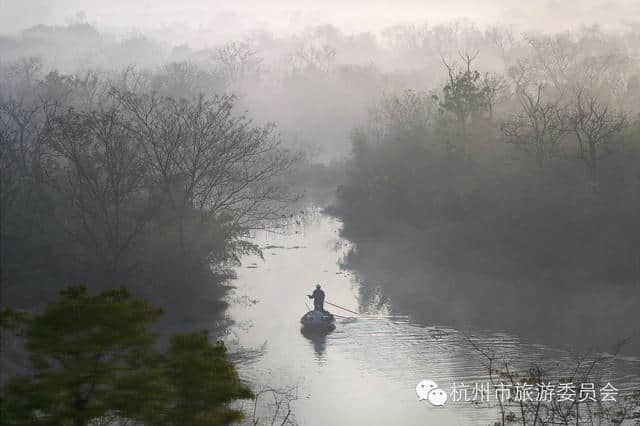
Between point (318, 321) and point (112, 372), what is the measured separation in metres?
14.2

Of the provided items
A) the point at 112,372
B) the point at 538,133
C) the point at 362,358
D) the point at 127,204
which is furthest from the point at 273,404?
the point at 538,133

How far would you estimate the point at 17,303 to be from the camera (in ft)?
69.9

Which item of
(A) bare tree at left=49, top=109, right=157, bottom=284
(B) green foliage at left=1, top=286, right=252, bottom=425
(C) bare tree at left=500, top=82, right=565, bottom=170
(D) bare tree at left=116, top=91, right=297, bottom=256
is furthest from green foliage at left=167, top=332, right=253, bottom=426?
(C) bare tree at left=500, top=82, right=565, bottom=170

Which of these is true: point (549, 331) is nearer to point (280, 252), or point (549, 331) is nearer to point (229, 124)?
point (229, 124)

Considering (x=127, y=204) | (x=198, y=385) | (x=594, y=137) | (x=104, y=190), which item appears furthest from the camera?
(x=594, y=137)

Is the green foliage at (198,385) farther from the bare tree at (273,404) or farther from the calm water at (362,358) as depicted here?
the calm water at (362,358)

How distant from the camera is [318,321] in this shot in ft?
72.6

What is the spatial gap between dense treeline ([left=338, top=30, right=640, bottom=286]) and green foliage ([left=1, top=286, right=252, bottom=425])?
70.1 feet

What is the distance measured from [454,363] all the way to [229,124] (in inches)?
505

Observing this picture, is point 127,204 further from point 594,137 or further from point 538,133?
point 594,137

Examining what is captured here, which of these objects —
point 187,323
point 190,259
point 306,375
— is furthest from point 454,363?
point 190,259

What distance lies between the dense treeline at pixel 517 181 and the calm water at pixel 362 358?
253 inches

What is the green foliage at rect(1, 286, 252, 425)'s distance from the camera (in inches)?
313

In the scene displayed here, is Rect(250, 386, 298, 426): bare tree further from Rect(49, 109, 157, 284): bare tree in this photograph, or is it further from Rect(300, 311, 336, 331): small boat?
Rect(49, 109, 157, 284): bare tree
